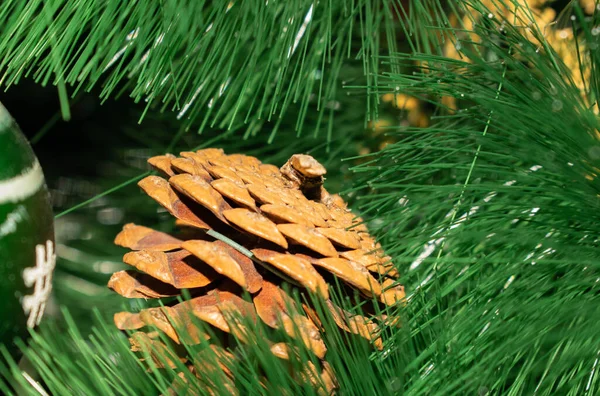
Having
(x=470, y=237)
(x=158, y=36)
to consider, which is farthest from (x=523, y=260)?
(x=158, y=36)

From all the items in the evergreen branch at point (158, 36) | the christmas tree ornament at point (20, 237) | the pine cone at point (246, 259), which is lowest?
the christmas tree ornament at point (20, 237)

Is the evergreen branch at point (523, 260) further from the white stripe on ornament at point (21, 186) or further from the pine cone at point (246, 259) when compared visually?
the white stripe on ornament at point (21, 186)

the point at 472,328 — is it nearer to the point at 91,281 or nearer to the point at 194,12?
the point at 194,12

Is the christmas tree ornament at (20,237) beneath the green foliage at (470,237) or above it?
beneath

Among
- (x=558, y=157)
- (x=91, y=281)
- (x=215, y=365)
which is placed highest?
(x=558, y=157)

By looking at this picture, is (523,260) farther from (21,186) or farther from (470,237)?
(21,186)

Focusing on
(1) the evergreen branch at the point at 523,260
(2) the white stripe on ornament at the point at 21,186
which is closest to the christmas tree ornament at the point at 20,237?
(2) the white stripe on ornament at the point at 21,186

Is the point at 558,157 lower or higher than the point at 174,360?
higher

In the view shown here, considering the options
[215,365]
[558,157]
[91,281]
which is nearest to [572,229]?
[558,157]
